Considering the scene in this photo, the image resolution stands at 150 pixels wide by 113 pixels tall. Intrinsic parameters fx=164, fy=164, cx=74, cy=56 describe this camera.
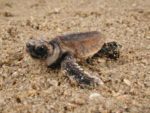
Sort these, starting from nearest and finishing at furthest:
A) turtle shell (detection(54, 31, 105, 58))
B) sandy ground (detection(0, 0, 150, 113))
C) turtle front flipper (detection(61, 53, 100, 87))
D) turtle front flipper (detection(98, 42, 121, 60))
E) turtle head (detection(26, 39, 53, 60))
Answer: sandy ground (detection(0, 0, 150, 113))
turtle front flipper (detection(61, 53, 100, 87))
turtle head (detection(26, 39, 53, 60))
turtle shell (detection(54, 31, 105, 58))
turtle front flipper (detection(98, 42, 121, 60))

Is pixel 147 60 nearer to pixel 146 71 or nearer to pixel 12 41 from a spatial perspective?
pixel 146 71

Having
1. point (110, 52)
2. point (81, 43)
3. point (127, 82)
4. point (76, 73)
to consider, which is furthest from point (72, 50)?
point (127, 82)

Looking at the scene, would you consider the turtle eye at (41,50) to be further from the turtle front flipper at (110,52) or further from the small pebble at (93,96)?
the turtle front flipper at (110,52)

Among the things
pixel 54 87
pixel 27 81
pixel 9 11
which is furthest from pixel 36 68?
pixel 9 11

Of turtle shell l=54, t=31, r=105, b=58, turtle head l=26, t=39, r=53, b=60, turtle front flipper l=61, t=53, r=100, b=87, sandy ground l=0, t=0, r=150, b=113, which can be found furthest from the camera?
turtle shell l=54, t=31, r=105, b=58

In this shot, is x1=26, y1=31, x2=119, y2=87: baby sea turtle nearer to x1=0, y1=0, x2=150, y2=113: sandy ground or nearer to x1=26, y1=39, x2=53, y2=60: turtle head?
x1=26, y1=39, x2=53, y2=60: turtle head

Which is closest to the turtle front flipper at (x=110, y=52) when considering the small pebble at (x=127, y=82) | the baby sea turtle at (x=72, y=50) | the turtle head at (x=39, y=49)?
the baby sea turtle at (x=72, y=50)

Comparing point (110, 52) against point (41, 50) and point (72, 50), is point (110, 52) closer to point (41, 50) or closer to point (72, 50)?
point (72, 50)

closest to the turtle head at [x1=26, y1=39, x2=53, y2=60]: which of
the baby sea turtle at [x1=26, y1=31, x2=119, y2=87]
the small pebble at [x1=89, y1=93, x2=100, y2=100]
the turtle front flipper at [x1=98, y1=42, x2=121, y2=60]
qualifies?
the baby sea turtle at [x1=26, y1=31, x2=119, y2=87]
